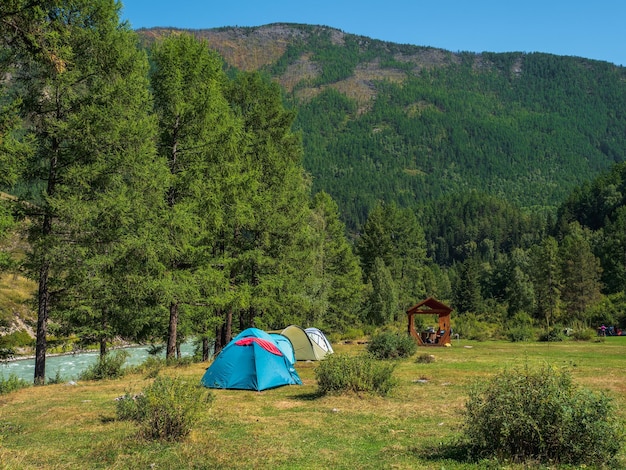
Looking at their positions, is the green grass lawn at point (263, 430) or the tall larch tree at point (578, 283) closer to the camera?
the green grass lawn at point (263, 430)

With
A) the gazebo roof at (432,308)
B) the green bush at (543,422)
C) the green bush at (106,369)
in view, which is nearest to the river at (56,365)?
the green bush at (106,369)

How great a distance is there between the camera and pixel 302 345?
2228 cm

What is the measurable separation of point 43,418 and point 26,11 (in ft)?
25.3

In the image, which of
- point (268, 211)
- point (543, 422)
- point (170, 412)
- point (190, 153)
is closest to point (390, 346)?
point (268, 211)

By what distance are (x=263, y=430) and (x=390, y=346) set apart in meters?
12.9

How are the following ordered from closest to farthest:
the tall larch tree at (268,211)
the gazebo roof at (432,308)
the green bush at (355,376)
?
1. the green bush at (355,376)
2. the tall larch tree at (268,211)
3. the gazebo roof at (432,308)

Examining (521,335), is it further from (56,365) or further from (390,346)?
(56,365)

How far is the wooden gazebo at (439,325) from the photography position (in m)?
33.0

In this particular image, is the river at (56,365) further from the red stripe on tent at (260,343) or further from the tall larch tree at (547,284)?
the tall larch tree at (547,284)

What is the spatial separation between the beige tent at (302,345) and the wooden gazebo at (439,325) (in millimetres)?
12738

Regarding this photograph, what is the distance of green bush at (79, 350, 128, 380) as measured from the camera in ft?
55.1

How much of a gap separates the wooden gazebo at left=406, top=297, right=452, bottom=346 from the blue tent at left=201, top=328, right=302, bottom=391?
19771 mm

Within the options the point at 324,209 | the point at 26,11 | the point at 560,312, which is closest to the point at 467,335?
the point at 324,209

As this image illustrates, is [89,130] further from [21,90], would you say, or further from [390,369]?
[390,369]
